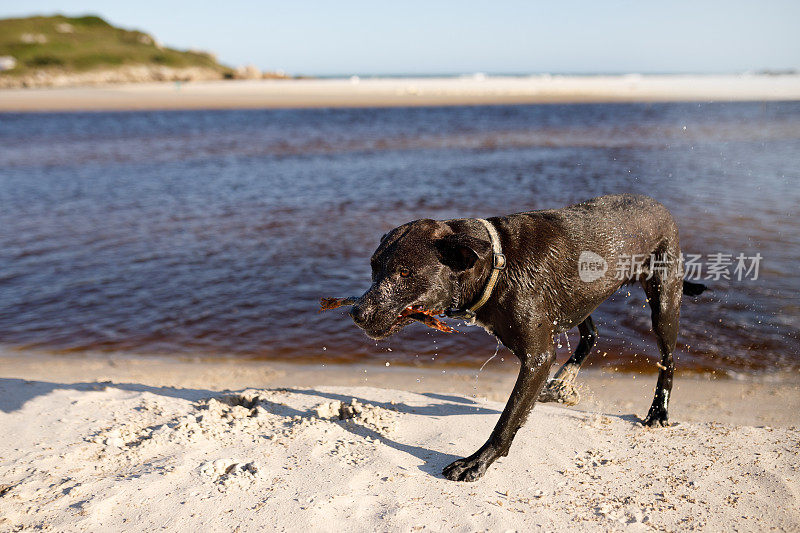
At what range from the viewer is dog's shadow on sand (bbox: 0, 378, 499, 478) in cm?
427

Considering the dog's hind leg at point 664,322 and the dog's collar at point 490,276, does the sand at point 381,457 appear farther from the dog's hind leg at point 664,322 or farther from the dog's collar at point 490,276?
the dog's collar at point 490,276

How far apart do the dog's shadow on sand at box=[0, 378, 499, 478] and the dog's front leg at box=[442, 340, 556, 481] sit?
370mm

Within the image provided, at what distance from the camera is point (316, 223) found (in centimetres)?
1129

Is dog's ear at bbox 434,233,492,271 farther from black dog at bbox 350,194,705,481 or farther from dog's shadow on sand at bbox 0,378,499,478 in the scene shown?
dog's shadow on sand at bbox 0,378,499,478

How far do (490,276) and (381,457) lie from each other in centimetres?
146

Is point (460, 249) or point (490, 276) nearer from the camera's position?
point (460, 249)

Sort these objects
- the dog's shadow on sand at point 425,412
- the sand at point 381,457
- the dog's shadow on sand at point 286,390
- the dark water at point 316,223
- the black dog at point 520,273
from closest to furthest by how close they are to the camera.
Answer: the sand at point 381,457 < the black dog at point 520,273 < the dog's shadow on sand at point 425,412 < the dog's shadow on sand at point 286,390 < the dark water at point 316,223

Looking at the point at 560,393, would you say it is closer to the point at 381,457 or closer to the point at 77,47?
the point at 381,457

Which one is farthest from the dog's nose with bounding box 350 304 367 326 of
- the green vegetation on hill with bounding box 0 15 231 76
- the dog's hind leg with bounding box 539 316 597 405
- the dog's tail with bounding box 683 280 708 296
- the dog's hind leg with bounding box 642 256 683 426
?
the green vegetation on hill with bounding box 0 15 231 76

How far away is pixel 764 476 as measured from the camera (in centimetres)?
371

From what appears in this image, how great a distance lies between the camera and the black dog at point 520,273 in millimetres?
3531

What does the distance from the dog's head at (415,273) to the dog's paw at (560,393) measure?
1.65m

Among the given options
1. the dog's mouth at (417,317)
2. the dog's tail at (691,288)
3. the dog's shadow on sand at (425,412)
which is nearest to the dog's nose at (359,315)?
the dog's mouth at (417,317)

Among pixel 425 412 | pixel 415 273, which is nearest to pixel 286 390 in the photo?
pixel 425 412
